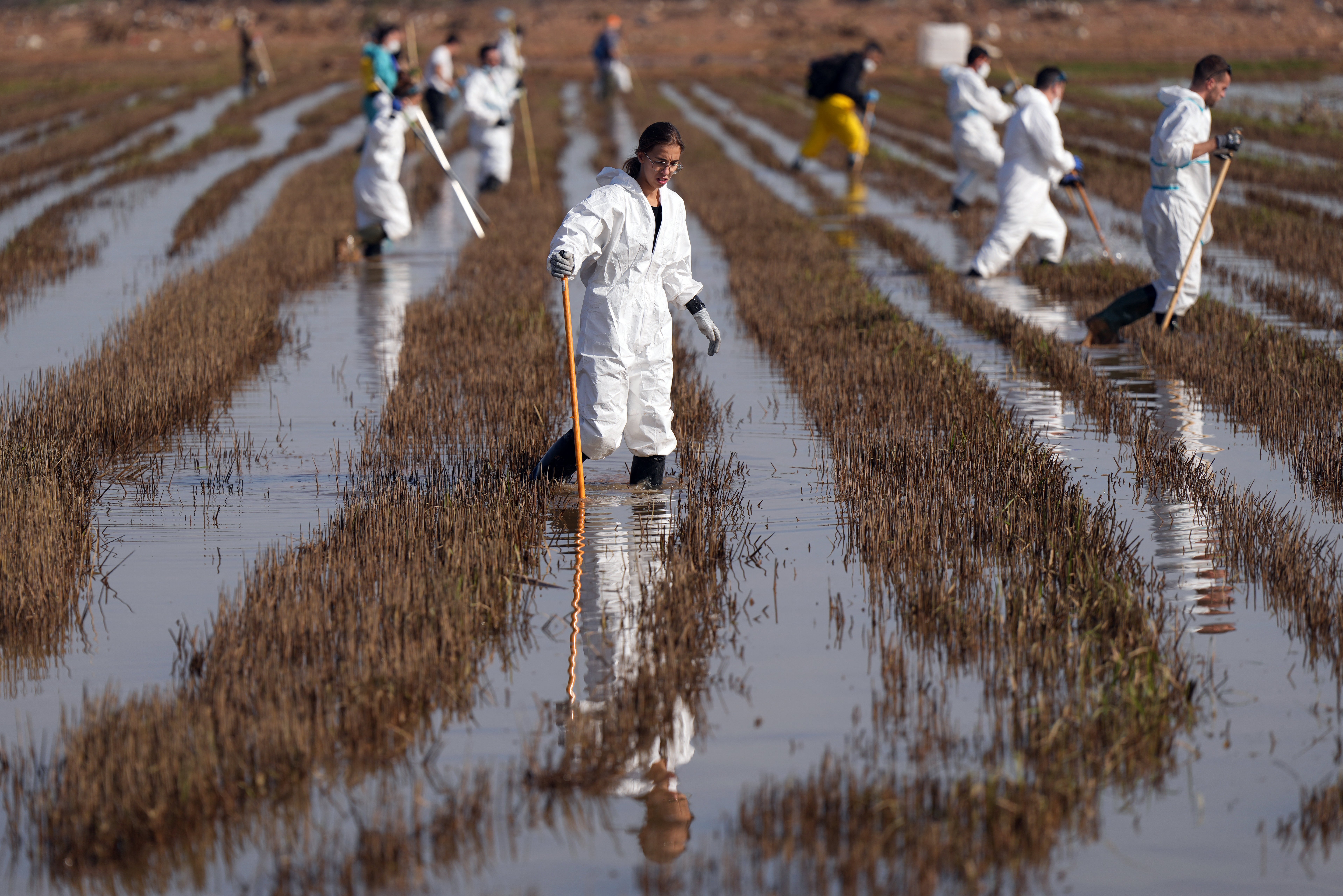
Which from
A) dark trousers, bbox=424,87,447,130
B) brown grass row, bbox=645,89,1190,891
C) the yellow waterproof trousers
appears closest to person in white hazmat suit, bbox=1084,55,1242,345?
brown grass row, bbox=645,89,1190,891

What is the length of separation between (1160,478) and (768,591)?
2.27 m

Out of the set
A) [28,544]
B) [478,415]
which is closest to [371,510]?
[28,544]

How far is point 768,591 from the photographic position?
5.71 meters

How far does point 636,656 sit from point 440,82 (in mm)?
17878

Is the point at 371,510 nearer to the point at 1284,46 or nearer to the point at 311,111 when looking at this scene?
the point at 311,111

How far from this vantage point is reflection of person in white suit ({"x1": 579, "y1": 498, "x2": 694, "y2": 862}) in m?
3.94

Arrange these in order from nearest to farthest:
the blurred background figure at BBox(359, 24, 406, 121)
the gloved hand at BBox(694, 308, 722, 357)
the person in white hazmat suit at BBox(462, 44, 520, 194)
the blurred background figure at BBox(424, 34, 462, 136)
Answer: the gloved hand at BBox(694, 308, 722, 357), the blurred background figure at BBox(359, 24, 406, 121), the person in white hazmat suit at BBox(462, 44, 520, 194), the blurred background figure at BBox(424, 34, 462, 136)

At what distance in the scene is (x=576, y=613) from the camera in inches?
214

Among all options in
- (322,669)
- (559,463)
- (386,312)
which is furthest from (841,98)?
(322,669)

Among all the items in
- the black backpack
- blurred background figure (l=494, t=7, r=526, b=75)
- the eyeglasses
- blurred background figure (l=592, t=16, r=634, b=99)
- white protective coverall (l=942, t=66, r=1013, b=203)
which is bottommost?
the eyeglasses

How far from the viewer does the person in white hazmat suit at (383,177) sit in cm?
1433

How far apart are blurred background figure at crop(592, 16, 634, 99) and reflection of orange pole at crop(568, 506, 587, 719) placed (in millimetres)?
31350

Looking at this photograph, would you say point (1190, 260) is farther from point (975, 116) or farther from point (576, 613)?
point (975, 116)

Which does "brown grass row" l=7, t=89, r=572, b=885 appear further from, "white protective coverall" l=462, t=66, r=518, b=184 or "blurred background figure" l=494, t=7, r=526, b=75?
"blurred background figure" l=494, t=7, r=526, b=75
